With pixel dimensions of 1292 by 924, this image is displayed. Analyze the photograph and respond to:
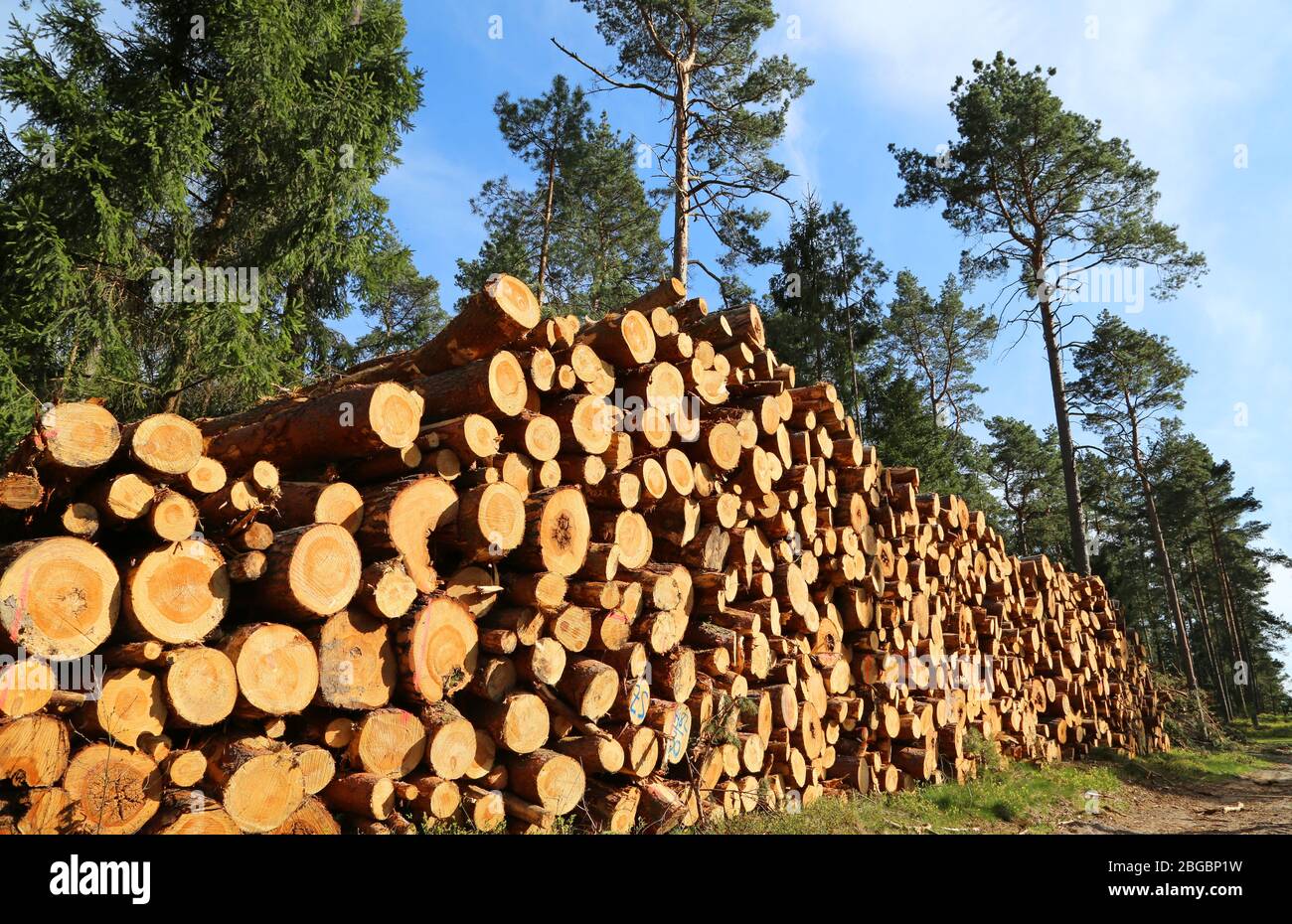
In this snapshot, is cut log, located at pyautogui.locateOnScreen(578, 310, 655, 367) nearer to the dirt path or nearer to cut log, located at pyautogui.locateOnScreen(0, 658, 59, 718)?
cut log, located at pyautogui.locateOnScreen(0, 658, 59, 718)

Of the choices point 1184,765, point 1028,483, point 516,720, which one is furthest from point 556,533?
point 1028,483

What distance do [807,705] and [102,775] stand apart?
4911 millimetres

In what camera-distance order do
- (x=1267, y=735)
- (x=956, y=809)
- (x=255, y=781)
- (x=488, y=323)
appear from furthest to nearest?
(x=1267, y=735) < (x=956, y=809) < (x=488, y=323) < (x=255, y=781)

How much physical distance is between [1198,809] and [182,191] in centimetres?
1565

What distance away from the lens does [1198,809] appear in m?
9.64

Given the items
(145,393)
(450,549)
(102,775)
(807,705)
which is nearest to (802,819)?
(807,705)

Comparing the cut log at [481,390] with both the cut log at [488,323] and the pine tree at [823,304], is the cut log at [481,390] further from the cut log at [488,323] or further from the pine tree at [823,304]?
the pine tree at [823,304]

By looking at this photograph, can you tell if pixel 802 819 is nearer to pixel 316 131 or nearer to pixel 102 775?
pixel 102 775

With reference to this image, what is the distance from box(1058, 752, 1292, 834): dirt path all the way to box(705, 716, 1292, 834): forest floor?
0.01 metres

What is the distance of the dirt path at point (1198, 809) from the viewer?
25.6 ft

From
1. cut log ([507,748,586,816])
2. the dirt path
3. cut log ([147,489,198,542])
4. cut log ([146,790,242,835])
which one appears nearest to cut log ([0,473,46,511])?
cut log ([147,489,198,542])

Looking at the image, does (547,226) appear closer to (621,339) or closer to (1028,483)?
(621,339)

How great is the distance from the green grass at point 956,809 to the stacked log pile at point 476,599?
277 mm
